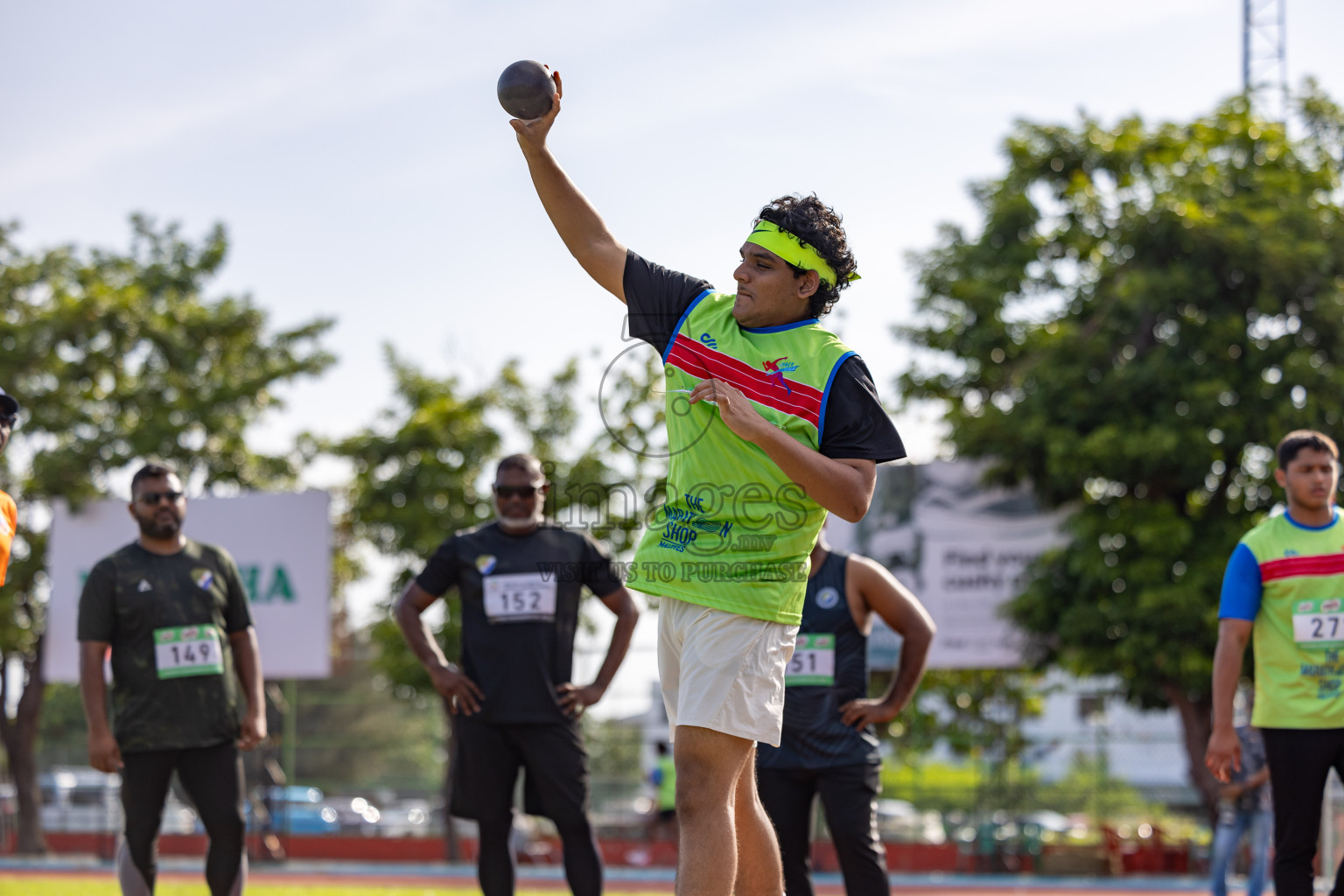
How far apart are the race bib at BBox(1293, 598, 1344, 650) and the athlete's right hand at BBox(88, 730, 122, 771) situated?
4.86 meters

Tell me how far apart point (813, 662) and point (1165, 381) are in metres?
10.5

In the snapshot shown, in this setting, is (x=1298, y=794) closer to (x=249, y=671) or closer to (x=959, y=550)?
(x=249, y=671)

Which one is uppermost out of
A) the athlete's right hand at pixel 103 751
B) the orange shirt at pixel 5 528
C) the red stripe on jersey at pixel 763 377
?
the red stripe on jersey at pixel 763 377

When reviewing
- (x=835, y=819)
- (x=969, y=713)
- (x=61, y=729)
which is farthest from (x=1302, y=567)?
(x=61, y=729)

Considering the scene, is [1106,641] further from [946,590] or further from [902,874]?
[902,874]

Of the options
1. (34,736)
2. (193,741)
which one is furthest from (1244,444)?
(34,736)

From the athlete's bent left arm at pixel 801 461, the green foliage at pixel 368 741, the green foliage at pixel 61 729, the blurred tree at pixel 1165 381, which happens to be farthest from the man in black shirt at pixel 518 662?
the green foliage at pixel 61 729

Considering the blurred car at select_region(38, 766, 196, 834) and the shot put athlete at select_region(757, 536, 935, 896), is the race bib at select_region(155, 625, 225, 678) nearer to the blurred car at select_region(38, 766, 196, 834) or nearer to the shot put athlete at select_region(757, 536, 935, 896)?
the shot put athlete at select_region(757, 536, 935, 896)

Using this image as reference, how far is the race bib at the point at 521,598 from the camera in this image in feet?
20.8

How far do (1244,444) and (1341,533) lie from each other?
34.4 feet

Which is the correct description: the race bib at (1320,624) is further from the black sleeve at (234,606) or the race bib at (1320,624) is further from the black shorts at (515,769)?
the black sleeve at (234,606)

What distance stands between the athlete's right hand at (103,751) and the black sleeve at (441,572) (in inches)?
58.2

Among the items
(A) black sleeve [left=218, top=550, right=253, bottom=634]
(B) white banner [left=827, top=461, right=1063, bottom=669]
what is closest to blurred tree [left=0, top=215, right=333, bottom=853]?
(B) white banner [left=827, top=461, right=1063, bottom=669]

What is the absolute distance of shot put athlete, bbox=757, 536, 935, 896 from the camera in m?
5.71
